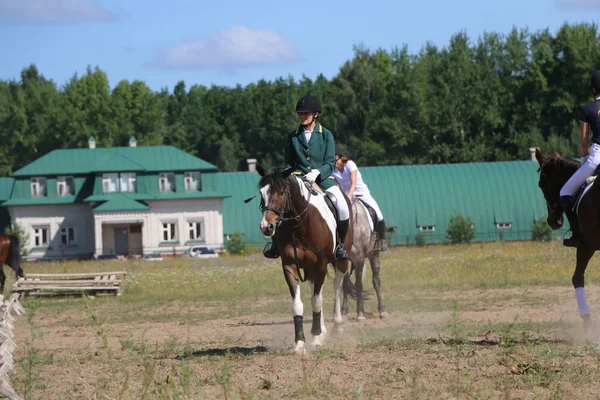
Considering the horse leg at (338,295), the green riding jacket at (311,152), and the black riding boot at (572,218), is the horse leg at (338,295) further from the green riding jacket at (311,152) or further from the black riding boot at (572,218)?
the black riding boot at (572,218)

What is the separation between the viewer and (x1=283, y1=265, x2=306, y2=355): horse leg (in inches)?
457

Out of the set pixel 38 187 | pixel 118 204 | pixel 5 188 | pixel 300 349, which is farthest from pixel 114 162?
pixel 300 349

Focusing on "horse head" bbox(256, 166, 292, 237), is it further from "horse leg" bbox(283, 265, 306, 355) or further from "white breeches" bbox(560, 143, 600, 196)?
"white breeches" bbox(560, 143, 600, 196)

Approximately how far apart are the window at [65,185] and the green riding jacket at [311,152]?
200 feet

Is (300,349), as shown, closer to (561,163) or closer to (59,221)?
(561,163)

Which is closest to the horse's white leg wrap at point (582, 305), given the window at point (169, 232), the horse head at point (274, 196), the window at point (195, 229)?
the horse head at point (274, 196)

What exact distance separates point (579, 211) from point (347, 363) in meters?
3.44

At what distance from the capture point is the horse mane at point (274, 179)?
11.5 meters

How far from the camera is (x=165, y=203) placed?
69688 mm

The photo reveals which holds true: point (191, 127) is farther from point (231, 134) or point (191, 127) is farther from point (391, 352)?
point (391, 352)

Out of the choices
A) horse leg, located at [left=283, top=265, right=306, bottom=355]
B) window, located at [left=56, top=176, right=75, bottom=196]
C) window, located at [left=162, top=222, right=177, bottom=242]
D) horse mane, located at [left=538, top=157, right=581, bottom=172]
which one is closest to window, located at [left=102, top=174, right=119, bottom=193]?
window, located at [left=56, top=176, right=75, bottom=196]

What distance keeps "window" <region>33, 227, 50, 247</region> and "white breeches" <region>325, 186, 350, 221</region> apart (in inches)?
2375

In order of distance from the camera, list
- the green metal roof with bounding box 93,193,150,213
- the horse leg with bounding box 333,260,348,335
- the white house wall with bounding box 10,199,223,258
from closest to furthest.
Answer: the horse leg with bounding box 333,260,348,335
the green metal roof with bounding box 93,193,150,213
the white house wall with bounding box 10,199,223,258

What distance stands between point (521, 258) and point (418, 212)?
105 ft
